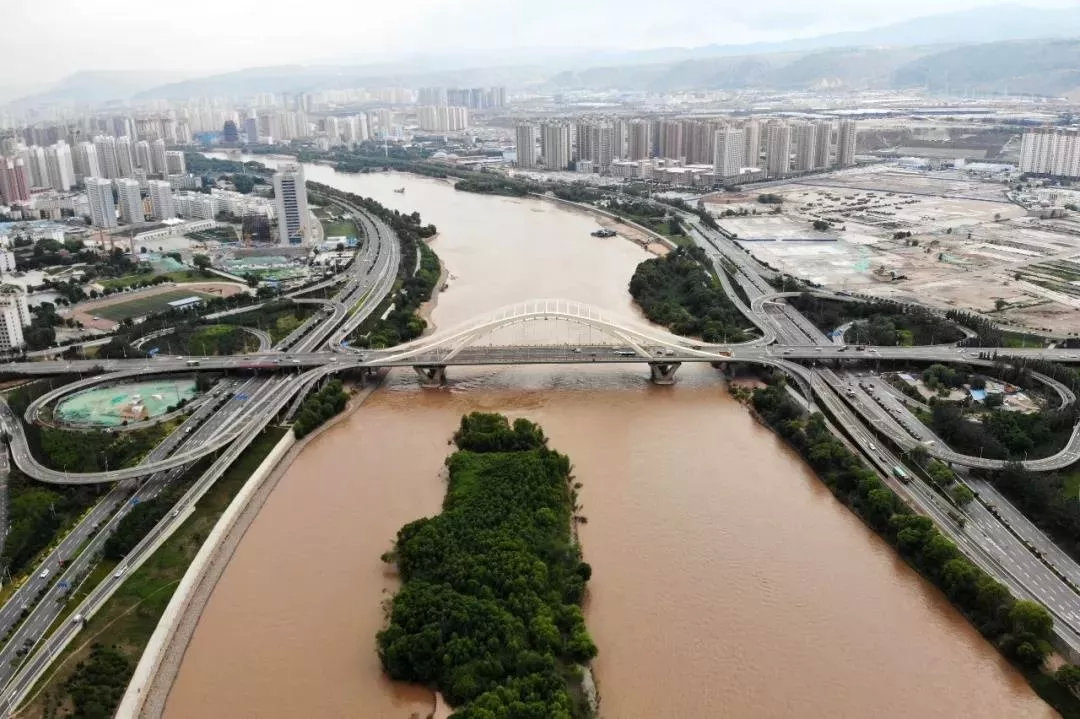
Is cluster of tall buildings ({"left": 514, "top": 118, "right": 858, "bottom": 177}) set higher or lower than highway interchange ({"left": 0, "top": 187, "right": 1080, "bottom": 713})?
higher

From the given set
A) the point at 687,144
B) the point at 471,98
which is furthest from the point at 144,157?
the point at 471,98

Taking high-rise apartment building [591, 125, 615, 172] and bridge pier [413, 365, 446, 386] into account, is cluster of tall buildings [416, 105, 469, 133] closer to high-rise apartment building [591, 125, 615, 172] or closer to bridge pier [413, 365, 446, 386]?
high-rise apartment building [591, 125, 615, 172]

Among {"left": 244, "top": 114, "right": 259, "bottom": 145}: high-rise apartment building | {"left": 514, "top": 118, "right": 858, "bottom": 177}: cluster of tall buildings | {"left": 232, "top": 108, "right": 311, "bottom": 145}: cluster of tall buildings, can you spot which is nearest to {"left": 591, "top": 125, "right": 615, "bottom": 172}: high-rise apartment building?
{"left": 514, "top": 118, "right": 858, "bottom": 177}: cluster of tall buildings

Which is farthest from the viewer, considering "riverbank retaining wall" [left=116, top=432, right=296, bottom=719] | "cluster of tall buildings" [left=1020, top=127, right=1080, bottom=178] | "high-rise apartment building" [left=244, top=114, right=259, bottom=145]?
"high-rise apartment building" [left=244, top=114, right=259, bottom=145]

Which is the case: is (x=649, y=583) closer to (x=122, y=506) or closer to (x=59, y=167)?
(x=122, y=506)

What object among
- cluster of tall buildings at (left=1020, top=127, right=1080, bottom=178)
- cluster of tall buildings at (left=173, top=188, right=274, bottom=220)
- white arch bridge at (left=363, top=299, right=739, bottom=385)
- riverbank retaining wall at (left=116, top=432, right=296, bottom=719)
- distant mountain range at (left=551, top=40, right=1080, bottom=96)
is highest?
distant mountain range at (left=551, top=40, right=1080, bottom=96)

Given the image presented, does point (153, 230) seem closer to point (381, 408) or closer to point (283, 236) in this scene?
point (283, 236)

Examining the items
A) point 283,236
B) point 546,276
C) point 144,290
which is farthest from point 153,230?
point 546,276
